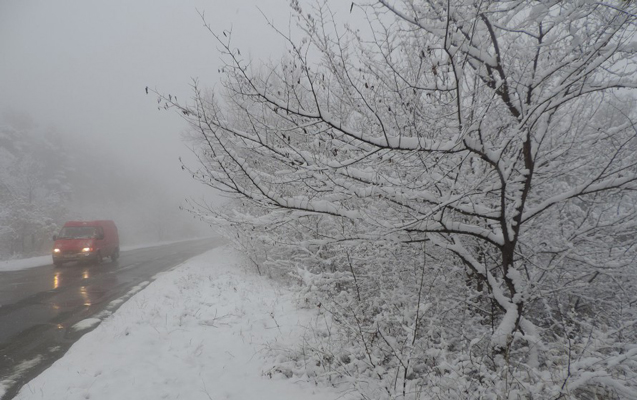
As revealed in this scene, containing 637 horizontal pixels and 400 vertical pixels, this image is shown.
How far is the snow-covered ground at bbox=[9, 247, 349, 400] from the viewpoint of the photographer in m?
3.68

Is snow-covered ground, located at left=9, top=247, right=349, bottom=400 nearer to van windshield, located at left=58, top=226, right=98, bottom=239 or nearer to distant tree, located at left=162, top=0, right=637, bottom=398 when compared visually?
distant tree, located at left=162, top=0, right=637, bottom=398

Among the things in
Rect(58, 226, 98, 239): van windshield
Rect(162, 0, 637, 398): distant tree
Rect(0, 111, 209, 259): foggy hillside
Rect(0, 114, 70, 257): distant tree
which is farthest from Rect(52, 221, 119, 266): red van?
Rect(0, 111, 209, 259): foggy hillside

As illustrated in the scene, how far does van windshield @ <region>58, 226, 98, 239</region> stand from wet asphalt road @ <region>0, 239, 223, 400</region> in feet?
4.56

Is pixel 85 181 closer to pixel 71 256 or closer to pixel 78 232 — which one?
pixel 78 232

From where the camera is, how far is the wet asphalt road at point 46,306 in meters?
4.48

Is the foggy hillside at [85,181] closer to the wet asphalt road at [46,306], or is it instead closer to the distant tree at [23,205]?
the distant tree at [23,205]

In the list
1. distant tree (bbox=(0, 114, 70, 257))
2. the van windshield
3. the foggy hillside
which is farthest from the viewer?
the foggy hillside

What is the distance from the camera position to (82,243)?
1347 cm

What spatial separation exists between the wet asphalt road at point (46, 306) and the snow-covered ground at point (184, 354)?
0.35 m

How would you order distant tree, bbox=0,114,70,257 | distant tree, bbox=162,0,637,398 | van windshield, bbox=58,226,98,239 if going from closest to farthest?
1. distant tree, bbox=162,0,637,398
2. van windshield, bbox=58,226,98,239
3. distant tree, bbox=0,114,70,257

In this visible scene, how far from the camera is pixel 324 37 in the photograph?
2.56 m

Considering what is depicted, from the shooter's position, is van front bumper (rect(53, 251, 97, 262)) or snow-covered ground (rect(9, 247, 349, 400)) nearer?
snow-covered ground (rect(9, 247, 349, 400))

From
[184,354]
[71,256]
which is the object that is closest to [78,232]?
[71,256]

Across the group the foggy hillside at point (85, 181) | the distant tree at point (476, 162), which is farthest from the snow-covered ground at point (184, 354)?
the foggy hillside at point (85, 181)
